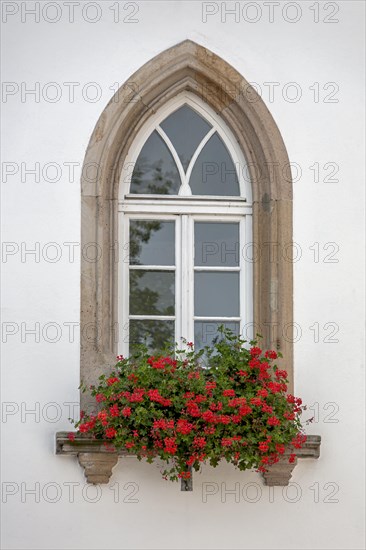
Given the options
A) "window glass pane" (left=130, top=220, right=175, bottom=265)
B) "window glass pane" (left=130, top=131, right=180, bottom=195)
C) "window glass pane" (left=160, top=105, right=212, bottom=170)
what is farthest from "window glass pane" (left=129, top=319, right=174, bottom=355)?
"window glass pane" (left=160, top=105, right=212, bottom=170)

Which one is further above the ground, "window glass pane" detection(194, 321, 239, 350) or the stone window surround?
the stone window surround

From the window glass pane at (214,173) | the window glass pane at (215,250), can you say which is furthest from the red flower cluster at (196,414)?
the window glass pane at (214,173)

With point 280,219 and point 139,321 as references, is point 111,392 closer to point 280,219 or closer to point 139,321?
point 139,321

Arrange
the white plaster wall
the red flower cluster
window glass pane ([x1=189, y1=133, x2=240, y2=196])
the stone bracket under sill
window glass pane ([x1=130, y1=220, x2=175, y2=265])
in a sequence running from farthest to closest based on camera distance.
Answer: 1. window glass pane ([x1=189, y1=133, x2=240, y2=196])
2. window glass pane ([x1=130, y1=220, x2=175, y2=265])
3. the white plaster wall
4. the stone bracket under sill
5. the red flower cluster

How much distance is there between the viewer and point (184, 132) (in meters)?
9.48

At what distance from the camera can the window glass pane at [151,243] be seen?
9.37 meters

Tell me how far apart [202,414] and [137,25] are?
9.26ft

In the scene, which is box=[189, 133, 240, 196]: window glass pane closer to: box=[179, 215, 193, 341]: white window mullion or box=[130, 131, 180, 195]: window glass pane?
box=[130, 131, 180, 195]: window glass pane

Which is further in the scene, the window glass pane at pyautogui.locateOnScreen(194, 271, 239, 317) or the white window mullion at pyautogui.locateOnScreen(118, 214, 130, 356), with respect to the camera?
the window glass pane at pyautogui.locateOnScreen(194, 271, 239, 317)

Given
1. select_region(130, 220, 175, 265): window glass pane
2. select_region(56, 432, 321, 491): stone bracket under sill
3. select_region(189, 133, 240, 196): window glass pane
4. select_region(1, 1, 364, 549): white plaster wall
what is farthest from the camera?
select_region(189, 133, 240, 196): window glass pane

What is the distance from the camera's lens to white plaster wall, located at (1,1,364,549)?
8852mm

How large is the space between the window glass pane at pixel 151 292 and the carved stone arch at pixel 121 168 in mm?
201

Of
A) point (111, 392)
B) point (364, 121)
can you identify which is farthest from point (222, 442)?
point (364, 121)

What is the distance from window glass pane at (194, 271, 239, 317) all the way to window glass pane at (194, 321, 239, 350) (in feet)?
0.22
